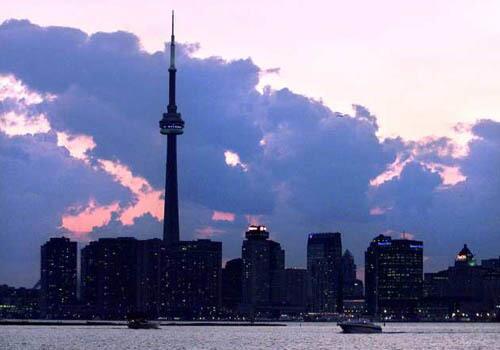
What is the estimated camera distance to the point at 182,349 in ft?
651

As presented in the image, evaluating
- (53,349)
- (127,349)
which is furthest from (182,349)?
(53,349)

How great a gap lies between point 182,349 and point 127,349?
9.43 metres

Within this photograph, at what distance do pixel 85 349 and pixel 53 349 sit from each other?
5837 mm

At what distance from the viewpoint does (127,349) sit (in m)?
197

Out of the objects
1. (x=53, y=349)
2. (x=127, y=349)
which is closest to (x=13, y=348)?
(x=53, y=349)

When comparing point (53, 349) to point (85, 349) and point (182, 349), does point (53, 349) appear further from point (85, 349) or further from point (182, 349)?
point (182, 349)

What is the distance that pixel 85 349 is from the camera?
200 m

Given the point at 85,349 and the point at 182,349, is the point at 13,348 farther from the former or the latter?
the point at 182,349

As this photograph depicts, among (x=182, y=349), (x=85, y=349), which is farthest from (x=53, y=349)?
(x=182, y=349)

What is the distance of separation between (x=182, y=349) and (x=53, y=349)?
2203cm

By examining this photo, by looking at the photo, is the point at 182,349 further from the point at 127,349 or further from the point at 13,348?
the point at 13,348

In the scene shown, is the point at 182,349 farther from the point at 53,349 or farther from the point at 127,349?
the point at 53,349

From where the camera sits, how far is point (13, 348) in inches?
7840

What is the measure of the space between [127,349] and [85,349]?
7913mm
